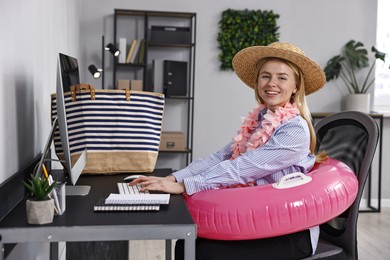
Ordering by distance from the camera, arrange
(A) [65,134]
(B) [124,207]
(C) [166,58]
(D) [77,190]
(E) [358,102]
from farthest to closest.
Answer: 1. (E) [358,102]
2. (C) [166,58]
3. (D) [77,190]
4. (A) [65,134]
5. (B) [124,207]

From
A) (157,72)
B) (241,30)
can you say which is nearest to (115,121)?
(157,72)

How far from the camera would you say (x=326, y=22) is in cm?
496

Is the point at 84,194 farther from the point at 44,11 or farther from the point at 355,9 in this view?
the point at 355,9

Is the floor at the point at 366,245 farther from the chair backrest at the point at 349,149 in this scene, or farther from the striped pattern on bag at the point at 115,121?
the chair backrest at the point at 349,149

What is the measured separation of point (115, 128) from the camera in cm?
217

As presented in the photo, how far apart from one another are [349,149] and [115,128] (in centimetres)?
94

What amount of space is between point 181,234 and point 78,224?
10.2 inches

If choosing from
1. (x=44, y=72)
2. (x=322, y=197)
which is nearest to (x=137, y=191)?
(x=322, y=197)

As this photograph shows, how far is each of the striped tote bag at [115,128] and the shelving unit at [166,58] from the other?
2.23 meters

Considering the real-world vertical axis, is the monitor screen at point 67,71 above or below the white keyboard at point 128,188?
above

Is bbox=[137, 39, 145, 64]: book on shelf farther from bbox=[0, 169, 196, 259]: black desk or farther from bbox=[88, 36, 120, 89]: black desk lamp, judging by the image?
bbox=[0, 169, 196, 259]: black desk

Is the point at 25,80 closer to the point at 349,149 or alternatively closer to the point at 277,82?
the point at 277,82

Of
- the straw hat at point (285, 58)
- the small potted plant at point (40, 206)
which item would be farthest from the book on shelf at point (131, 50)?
the small potted plant at point (40, 206)

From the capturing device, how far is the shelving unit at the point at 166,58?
4512mm
